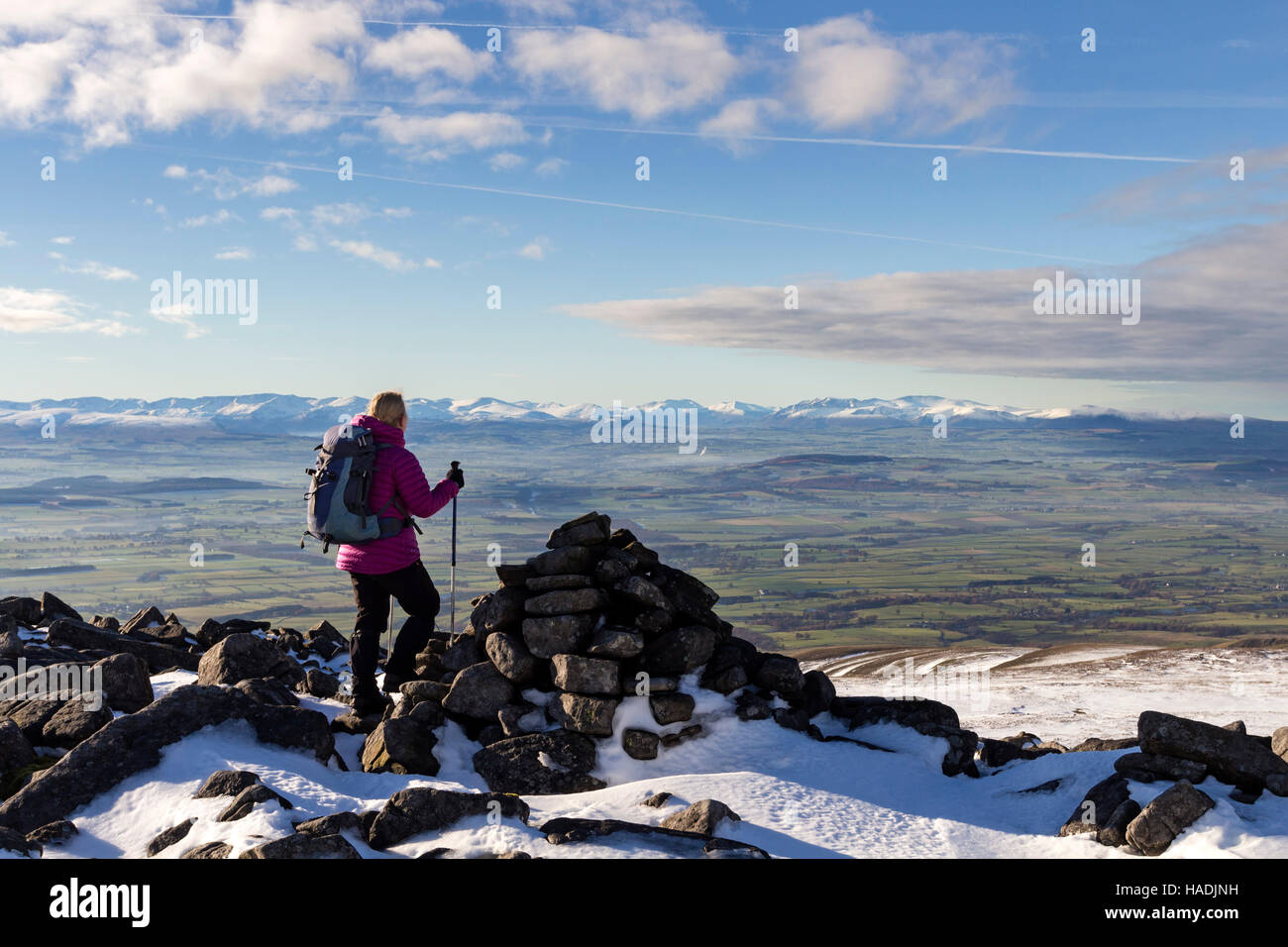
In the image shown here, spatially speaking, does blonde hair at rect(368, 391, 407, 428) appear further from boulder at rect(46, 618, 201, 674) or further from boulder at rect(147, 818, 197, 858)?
boulder at rect(46, 618, 201, 674)

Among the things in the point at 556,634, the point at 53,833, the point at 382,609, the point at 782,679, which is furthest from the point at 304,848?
the point at 782,679

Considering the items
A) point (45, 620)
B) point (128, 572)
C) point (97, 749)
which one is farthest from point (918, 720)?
point (128, 572)

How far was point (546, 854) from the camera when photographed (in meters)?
6.62

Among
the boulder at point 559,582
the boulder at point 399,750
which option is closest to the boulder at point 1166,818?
the boulder at point 559,582

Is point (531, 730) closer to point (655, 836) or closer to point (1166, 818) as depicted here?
point (655, 836)

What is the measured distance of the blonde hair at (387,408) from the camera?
10500 millimetres

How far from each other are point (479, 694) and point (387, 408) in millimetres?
4599

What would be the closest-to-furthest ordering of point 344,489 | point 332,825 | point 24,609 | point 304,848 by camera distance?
point 304,848, point 332,825, point 344,489, point 24,609

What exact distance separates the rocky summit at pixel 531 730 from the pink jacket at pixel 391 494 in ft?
6.63

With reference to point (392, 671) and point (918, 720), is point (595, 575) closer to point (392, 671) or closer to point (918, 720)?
point (392, 671)

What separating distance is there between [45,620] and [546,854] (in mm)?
17573

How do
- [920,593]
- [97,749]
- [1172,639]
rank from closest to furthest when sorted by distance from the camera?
[97,749], [1172,639], [920,593]

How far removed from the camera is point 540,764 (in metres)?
10.8
